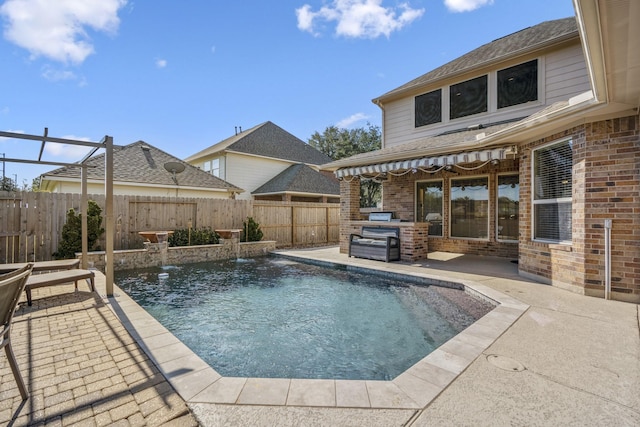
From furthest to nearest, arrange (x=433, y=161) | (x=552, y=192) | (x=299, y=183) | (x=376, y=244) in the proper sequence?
(x=299, y=183), (x=376, y=244), (x=433, y=161), (x=552, y=192)

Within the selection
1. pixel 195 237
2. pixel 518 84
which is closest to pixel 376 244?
pixel 518 84

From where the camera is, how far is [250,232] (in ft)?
40.3

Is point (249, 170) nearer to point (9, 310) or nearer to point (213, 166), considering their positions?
point (213, 166)

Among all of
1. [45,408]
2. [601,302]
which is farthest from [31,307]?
[601,302]

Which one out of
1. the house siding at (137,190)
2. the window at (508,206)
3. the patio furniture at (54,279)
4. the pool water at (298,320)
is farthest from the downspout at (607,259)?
the house siding at (137,190)

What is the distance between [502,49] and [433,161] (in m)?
5.12

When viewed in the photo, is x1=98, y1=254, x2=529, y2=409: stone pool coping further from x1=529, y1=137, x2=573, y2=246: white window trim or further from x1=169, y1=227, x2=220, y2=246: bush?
x1=169, y1=227, x2=220, y2=246: bush

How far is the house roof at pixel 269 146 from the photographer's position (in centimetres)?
2034

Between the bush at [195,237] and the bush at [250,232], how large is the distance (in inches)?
41.1

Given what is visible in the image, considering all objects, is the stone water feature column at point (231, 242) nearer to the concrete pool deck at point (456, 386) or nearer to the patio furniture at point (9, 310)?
the concrete pool deck at point (456, 386)

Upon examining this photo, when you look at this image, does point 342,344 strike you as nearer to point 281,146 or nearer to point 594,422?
point 594,422

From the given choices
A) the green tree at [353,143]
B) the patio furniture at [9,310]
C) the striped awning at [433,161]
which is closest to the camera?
the patio furniture at [9,310]

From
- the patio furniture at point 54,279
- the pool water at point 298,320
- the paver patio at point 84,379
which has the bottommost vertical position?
the pool water at point 298,320

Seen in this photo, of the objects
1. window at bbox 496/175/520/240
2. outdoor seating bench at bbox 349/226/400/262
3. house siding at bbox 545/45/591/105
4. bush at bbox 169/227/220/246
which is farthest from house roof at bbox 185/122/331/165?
house siding at bbox 545/45/591/105
